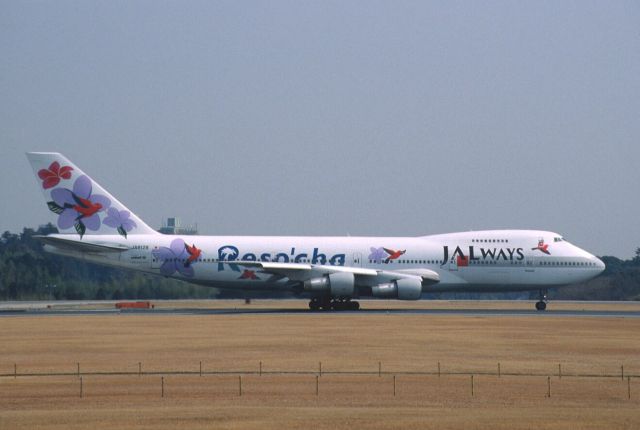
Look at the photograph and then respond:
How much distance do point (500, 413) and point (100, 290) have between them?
8451 cm

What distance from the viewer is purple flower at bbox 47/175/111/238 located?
70.4 meters

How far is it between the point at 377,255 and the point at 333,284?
5.08 m

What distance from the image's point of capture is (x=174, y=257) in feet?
228

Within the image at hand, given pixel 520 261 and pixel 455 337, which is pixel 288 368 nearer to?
pixel 455 337

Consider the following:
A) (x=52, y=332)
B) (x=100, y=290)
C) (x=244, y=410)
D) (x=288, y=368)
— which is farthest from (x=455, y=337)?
(x=100, y=290)

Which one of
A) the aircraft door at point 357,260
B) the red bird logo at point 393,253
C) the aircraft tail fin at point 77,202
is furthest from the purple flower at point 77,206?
the red bird logo at point 393,253

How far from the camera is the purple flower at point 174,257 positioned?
69.5 metres

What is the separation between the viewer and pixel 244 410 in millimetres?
26344

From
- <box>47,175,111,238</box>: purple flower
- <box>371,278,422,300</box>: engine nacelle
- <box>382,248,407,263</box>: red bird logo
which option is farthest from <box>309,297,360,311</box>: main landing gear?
<box>47,175,111,238</box>: purple flower

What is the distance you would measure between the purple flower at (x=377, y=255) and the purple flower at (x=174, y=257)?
12.6 metres

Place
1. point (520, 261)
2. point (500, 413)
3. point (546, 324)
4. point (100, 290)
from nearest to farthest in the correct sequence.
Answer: point (500, 413) < point (546, 324) < point (520, 261) < point (100, 290)

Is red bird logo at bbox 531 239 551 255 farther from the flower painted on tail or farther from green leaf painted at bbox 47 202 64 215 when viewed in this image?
green leaf painted at bbox 47 202 64 215

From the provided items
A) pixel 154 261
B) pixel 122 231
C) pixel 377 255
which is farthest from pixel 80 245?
pixel 377 255

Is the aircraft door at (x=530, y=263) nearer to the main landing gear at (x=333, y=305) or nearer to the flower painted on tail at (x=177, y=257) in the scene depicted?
the main landing gear at (x=333, y=305)
